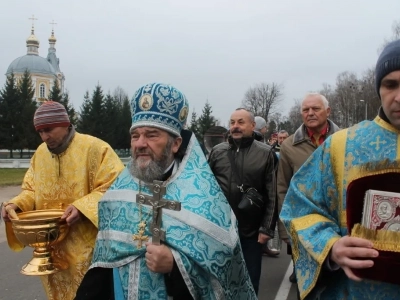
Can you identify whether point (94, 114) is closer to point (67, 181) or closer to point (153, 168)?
point (67, 181)

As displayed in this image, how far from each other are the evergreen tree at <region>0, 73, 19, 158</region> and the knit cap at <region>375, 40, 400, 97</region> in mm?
43975

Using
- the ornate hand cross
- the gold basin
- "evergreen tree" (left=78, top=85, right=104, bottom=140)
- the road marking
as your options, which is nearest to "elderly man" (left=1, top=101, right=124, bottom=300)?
the gold basin

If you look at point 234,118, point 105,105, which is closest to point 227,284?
point 234,118

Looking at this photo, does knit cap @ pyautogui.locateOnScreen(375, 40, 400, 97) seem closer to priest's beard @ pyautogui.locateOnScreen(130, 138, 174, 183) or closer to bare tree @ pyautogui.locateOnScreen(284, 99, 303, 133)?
priest's beard @ pyautogui.locateOnScreen(130, 138, 174, 183)

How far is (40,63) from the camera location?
7869 cm

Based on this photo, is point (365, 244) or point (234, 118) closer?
point (365, 244)

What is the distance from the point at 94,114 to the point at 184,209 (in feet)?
156

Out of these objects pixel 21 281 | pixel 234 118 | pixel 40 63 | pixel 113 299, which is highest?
pixel 40 63

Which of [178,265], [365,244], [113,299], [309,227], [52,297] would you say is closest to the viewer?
[365,244]

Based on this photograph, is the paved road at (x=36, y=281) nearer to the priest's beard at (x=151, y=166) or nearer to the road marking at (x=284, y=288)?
the road marking at (x=284, y=288)

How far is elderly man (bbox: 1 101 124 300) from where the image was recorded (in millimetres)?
3691

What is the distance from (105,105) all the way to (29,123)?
9.86 metres

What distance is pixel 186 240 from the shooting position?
2.27 metres

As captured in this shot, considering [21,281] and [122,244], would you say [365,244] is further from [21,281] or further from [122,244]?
[21,281]
